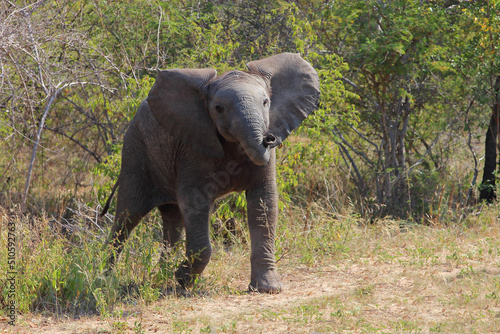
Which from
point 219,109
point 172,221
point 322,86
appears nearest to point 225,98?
point 219,109

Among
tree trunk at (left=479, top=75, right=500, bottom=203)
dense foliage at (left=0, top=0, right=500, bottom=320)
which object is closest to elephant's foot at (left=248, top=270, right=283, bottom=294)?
dense foliage at (left=0, top=0, right=500, bottom=320)

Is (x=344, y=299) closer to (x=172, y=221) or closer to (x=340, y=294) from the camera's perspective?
(x=340, y=294)

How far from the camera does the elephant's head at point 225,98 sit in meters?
5.50

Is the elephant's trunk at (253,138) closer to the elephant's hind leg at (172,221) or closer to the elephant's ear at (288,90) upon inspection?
the elephant's ear at (288,90)

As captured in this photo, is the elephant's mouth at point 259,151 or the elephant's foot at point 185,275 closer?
the elephant's mouth at point 259,151

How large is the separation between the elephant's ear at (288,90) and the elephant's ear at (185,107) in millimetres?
521

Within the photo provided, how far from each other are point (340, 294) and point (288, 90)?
6.27 ft

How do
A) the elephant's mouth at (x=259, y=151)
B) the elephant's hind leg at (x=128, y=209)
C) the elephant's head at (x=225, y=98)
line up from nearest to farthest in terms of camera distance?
the elephant's mouth at (x=259, y=151)
the elephant's head at (x=225, y=98)
the elephant's hind leg at (x=128, y=209)

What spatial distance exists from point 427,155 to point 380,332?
656 cm

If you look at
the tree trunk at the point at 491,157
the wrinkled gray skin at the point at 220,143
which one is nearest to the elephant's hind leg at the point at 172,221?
the wrinkled gray skin at the point at 220,143

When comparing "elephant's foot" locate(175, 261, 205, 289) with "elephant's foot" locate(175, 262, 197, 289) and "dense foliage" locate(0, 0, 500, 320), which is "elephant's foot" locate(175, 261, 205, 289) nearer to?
"elephant's foot" locate(175, 262, 197, 289)

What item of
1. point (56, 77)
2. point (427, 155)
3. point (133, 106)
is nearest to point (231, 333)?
point (133, 106)

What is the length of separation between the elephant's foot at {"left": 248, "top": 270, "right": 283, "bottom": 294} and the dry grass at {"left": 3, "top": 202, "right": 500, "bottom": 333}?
8cm

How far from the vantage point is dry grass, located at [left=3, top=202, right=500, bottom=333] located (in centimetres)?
496
